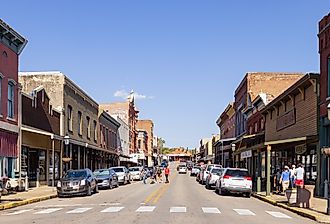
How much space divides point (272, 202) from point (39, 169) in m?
19.8

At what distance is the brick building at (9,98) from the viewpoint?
111ft

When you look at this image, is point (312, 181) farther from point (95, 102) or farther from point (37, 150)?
point (95, 102)

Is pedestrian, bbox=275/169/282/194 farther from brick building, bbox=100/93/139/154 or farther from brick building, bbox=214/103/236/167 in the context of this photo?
brick building, bbox=100/93/139/154

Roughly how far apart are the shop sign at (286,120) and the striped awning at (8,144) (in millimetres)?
17228

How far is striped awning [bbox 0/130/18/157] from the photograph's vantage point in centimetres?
3328

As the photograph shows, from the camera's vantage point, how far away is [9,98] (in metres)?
35.6

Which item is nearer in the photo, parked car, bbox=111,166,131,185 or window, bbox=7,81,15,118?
window, bbox=7,81,15,118

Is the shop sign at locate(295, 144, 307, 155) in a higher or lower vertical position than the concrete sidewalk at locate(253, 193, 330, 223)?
higher

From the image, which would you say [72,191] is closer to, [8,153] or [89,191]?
[89,191]

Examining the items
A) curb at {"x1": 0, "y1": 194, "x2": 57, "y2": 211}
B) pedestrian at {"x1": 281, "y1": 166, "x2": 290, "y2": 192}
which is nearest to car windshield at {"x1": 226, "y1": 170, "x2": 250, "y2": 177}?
pedestrian at {"x1": 281, "y1": 166, "x2": 290, "y2": 192}

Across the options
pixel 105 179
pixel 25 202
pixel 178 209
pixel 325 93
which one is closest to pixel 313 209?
pixel 178 209

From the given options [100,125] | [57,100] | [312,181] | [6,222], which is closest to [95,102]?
[100,125]

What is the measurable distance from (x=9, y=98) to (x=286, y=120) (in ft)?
58.8

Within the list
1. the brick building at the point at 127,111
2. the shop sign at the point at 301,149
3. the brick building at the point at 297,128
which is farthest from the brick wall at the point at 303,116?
the brick building at the point at 127,111
